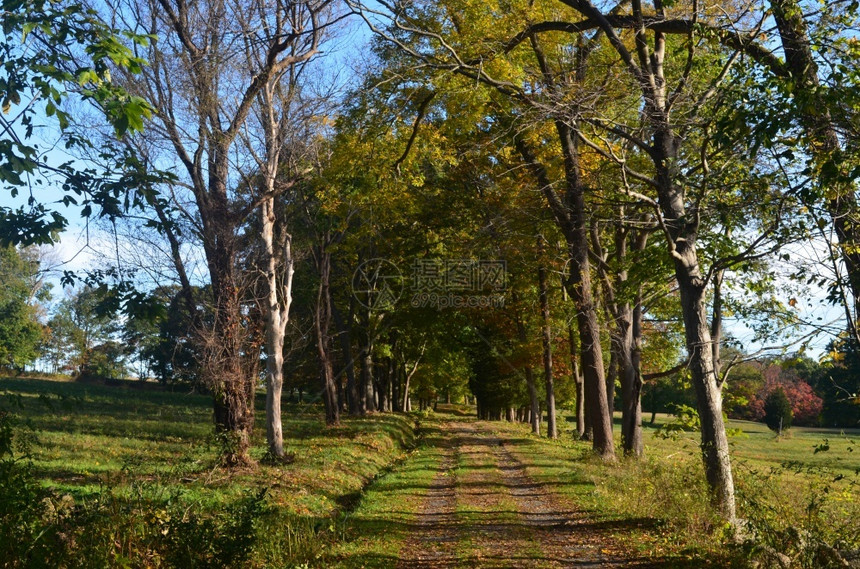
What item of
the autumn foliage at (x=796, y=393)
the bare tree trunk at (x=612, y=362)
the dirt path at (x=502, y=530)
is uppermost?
the bare tree trunk at (x=612, y=362)

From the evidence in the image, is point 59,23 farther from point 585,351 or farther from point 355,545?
point 585,351

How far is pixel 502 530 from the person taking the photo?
10.8 m

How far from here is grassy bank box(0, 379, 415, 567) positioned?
22.0 feet

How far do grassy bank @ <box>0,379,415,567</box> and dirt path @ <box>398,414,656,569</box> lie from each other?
5.10ft

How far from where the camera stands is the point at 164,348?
202 ft

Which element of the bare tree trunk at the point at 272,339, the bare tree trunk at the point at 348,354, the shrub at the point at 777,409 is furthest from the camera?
the shrub at the point at 777,409

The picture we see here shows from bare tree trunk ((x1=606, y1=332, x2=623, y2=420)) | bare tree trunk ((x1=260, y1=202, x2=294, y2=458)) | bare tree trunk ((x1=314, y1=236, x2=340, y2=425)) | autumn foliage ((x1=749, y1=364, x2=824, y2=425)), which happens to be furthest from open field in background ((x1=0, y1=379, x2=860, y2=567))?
autumn foliage ((x1=749, y1=364, x2=824, y2=425))

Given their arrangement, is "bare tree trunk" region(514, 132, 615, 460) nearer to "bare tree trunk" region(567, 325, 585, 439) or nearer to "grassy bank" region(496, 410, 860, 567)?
"grassy bank" region(496, 410, 860, 567)

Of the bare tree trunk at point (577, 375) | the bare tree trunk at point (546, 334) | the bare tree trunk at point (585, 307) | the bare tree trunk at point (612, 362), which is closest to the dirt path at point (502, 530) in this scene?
the bare tree trunk at point (585, 307)

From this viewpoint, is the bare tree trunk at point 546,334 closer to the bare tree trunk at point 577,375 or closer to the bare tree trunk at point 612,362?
the bare tree trunk at point 577,375

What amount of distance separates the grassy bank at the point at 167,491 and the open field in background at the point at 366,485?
6cm

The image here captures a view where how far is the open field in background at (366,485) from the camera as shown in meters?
8.20

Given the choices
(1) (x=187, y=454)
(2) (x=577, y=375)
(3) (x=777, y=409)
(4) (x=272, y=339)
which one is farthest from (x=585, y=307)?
(3) (x=777, y=409)

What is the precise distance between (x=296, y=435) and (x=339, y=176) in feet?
42.6
